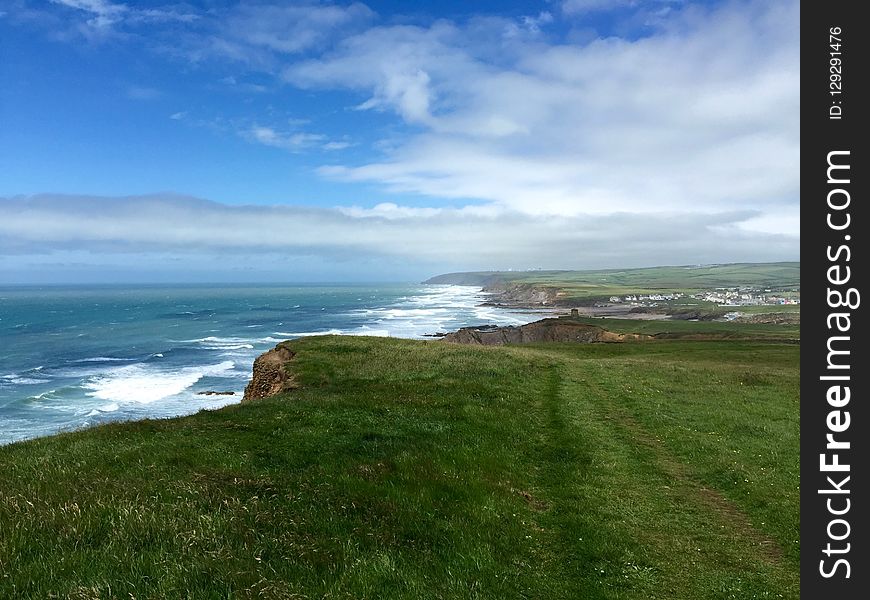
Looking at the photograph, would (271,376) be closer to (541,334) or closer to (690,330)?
(541,334)

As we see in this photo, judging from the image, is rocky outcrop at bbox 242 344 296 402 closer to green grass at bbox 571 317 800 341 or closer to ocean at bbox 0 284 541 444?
ocean at bbox 0 284 541 444

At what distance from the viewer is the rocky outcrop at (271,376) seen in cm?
3553

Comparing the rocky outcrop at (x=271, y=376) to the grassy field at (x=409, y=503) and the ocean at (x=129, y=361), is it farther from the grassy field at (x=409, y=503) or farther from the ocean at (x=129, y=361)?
the grassy field at (x=409, y=503)

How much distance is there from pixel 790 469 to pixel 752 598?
10.2 m

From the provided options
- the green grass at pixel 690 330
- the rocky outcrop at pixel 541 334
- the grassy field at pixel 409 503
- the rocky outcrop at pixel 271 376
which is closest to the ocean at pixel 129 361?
the rocky outcrop at pixel 271 376

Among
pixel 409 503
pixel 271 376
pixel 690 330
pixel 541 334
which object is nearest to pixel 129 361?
pixel 271 376

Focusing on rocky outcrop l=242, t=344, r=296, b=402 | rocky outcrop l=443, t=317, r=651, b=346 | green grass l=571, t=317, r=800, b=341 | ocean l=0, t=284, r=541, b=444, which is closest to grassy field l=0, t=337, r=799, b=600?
rocky outcrop l=242, t=344, r=296, b=402

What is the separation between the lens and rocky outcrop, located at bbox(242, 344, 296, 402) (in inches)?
1399

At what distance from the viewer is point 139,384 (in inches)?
2788

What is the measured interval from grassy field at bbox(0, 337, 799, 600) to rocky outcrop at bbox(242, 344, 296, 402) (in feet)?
38.1

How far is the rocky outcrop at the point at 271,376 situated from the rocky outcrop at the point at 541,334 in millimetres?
62419

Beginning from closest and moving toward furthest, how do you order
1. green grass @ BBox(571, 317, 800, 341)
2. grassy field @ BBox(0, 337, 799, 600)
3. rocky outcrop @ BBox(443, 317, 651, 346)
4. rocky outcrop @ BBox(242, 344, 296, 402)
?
grassy field @ BBox(0, 337, 799, 600) < rocky outcrop @ BBox(242, 344, 296, 402) < green grass @ BBox(571, 317, 800, 341) < rocky outcrop @ BBox(443, 317, 651, 346)

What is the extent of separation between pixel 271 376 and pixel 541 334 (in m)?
81.8
